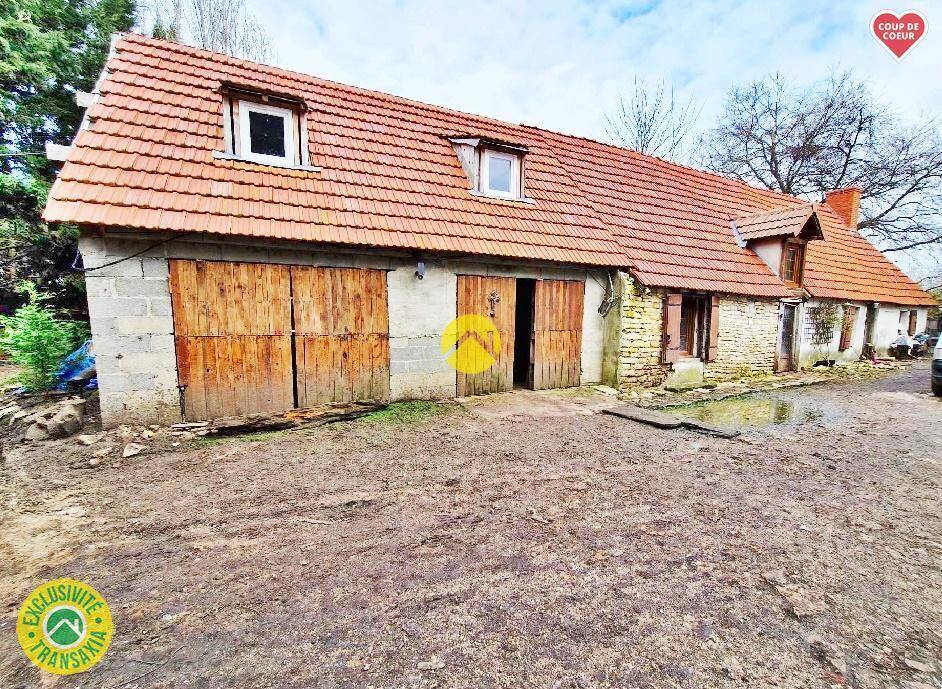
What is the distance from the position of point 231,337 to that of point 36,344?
3.50 meters

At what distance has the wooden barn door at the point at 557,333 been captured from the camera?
844 cm

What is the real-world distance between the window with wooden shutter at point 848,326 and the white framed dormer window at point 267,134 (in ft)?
54.4

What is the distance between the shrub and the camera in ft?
21.3

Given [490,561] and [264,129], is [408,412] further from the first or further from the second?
[264,129]

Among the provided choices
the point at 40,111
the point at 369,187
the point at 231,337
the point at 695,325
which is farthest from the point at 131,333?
the point at 695,325

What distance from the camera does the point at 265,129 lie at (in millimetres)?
7242

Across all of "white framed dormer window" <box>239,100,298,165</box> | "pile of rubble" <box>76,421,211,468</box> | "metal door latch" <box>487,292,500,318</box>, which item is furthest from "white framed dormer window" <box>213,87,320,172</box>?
"pile of rubble" <box>76,421,211,468</box>

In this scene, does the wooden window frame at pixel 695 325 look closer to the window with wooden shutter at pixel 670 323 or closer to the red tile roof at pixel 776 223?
the window with wooden shutter at pixel 670 323

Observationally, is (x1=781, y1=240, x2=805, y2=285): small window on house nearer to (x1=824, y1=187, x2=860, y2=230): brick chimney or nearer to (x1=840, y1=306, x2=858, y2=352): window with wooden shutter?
(x1=840, y1=306, x2=858, y2=352): window with wooden shutter

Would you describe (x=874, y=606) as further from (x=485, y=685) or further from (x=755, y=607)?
(x=485, y=685)

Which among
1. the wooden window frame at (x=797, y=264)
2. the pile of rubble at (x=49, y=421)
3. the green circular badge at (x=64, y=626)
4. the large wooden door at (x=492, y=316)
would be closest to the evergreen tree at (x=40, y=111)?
the pile of rubble at (x=49, y=421)

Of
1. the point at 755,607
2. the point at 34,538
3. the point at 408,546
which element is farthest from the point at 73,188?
the point at 755,607

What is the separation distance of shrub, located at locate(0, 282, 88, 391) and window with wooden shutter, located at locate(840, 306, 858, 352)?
19931mm

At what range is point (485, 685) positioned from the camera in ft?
6.51
